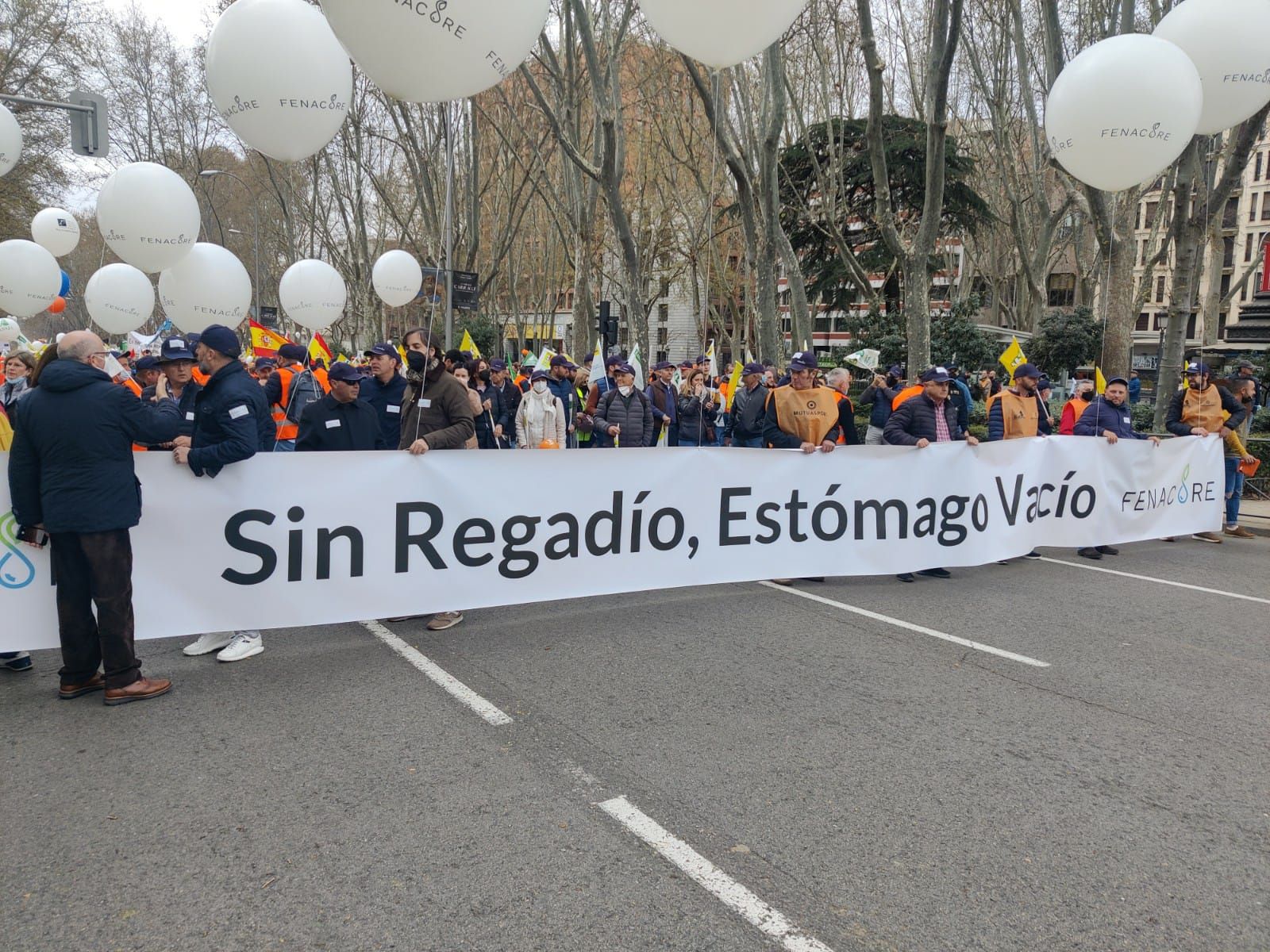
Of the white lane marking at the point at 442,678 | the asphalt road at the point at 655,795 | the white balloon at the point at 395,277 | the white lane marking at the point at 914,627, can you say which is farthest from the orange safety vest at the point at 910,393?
the white balloon at the point at 395,277

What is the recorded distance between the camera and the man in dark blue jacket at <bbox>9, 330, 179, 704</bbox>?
441cm

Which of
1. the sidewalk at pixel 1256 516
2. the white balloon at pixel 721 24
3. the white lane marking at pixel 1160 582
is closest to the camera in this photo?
the white balloon at pixel 721 24

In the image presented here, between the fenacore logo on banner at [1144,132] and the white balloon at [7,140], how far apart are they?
1474 cm

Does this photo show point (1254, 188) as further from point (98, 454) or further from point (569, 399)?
point (98, 454)

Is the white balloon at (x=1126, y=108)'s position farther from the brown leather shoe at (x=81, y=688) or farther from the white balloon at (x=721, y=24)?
the brown leather shoe at (x=81, y=688)

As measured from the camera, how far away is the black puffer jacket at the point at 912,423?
7.94m

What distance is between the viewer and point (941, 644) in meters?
5.80

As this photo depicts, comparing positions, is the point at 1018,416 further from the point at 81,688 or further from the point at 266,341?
the point at 266,341

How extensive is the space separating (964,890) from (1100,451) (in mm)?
6962

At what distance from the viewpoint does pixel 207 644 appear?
5.44 meters

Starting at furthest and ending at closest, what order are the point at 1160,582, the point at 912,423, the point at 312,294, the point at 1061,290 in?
the point at 1061,290 < the point at 312,294 < the point at 912,423 < the point at 1160,582

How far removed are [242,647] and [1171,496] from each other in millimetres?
9186

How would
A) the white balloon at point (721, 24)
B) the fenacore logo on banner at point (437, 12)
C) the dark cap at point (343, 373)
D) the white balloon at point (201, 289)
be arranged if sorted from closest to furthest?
the fenacore logo on banner at point (437, 12), the dark cap at point (343, 373), the white balloon at point (721, 24), the white balloon at point (201, 289)

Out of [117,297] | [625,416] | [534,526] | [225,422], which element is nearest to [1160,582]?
[625,416]
